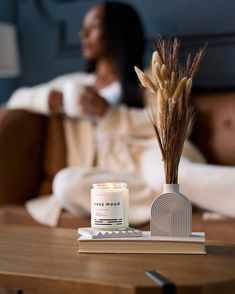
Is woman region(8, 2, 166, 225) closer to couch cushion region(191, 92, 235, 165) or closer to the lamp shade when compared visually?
couch cushion region(191, 92, 235, 165)

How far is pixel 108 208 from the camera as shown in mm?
1241

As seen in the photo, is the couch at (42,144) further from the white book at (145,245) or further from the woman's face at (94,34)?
the white book at (145,245)

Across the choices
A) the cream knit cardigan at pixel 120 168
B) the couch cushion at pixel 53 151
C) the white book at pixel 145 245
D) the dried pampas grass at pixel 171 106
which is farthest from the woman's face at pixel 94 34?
the white book at pixel 145 245

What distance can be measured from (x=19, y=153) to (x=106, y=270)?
4.77ft

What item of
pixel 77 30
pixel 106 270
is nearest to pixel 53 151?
pixel 77 30

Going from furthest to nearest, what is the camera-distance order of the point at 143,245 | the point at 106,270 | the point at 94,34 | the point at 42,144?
the point at 94,34, the point at 42,144, the point at 143,245, the point at 106,270

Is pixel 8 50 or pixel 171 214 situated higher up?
pixel 8 50

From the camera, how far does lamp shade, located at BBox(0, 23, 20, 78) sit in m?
3.03

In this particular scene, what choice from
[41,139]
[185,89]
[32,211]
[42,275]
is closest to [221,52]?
[41,139]

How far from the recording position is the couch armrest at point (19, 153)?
7.83 feet

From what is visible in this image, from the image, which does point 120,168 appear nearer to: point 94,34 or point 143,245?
point 94,34

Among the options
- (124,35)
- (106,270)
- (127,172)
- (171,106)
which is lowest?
(127,172)

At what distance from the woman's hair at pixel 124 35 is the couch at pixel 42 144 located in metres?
0.29

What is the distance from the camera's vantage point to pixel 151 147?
7.89 feet
